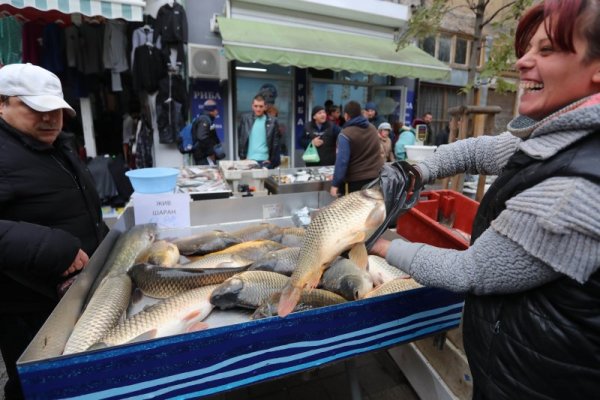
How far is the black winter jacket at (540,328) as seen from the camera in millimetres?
818

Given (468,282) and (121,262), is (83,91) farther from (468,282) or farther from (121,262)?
(468,282)

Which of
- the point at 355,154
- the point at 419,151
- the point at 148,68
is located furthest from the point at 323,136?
the point at 148,68

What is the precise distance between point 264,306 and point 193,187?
2378mm

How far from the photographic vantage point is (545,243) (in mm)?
798

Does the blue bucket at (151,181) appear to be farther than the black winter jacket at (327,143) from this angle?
No

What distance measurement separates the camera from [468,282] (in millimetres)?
967

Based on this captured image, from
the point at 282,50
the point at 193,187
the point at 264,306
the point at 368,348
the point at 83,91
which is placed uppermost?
the point at 282,50

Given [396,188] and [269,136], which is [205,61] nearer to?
[269,136]

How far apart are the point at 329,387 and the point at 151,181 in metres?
2.00

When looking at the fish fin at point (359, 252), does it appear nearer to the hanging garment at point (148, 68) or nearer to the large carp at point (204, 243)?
the large carp at point (204, 243)

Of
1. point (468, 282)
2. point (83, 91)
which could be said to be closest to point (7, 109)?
point (468, 282)

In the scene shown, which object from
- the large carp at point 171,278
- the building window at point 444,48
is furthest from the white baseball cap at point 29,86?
the building window at point 444,48

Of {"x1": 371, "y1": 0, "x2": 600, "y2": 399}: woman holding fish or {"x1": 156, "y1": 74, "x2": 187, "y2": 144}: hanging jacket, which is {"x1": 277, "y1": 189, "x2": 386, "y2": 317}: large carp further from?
{"x1": 156, "y1": 74, "x2": 187, "y2": 144}: hanging jacket

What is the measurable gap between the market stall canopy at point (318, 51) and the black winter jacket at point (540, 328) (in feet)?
19.6
